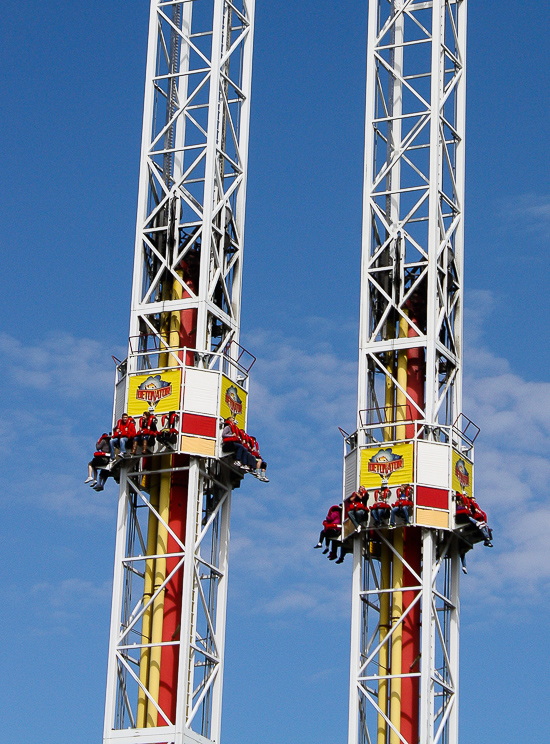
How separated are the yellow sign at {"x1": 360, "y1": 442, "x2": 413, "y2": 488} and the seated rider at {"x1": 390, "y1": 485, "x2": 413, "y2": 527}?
1.37 ft

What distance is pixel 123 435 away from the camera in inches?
3622

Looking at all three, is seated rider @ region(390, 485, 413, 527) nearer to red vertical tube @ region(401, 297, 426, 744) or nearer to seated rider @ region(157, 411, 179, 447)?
red vertical tube @ region(401, 297, 426, 744)

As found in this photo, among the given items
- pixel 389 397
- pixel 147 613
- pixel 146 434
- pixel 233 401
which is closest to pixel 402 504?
pixel 389 397

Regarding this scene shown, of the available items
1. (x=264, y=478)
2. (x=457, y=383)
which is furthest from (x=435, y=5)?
(x=264, y=478)

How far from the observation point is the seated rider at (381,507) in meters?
92.1

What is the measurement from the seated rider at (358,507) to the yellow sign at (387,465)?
0.64 m

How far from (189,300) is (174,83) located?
12.0 m

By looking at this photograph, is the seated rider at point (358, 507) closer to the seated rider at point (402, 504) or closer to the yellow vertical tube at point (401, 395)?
the seated rider at point (402, 504)

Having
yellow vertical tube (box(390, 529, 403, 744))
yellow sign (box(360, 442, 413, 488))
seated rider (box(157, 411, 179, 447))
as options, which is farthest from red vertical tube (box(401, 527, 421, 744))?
seated rider (box(157, 411, 179, 447))

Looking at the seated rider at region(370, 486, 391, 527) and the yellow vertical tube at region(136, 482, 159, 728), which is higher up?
the seated rider at region(370, 486, 391, 527)

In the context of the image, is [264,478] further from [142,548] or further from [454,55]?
[454,55]

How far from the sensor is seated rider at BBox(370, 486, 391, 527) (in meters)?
92.1

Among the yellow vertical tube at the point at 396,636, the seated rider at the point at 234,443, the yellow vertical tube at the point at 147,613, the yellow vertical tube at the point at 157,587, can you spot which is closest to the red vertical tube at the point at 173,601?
the yellow vertical tube at the point at 157,587

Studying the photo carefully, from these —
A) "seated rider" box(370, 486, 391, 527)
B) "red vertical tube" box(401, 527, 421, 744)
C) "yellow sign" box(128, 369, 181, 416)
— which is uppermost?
"yellow sign" box(128, 369, 181, 416)
